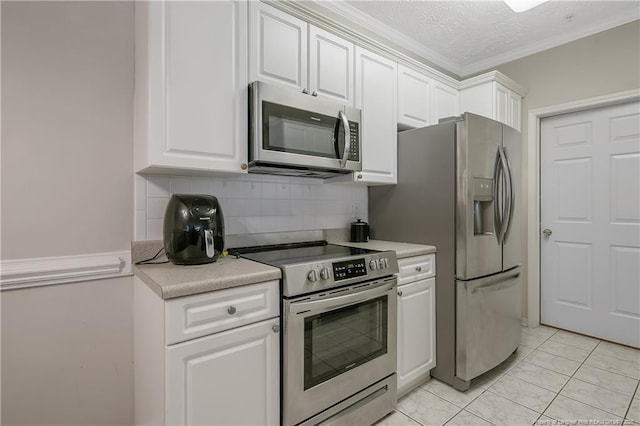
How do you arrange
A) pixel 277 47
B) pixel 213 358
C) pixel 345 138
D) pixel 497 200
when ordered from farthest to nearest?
pixel 497 200 < pixel 345 138 < pixel 277 47 < pixel 213 358

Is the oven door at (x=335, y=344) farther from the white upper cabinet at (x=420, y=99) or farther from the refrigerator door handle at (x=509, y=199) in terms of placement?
the white upper cabinet at (x=420, y=99)

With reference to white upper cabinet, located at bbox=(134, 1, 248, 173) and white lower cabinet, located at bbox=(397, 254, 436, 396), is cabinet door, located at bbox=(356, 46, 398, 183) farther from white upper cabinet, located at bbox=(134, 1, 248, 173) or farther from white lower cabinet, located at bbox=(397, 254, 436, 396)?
white upper cabinet, located at bbox=(134, 1, 248, 173)

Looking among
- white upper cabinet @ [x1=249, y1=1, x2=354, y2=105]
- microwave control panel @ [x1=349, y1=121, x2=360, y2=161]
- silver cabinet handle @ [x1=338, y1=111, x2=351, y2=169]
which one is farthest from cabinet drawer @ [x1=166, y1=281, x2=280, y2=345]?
white upper cabinet @ [x1=249, y1=1, x2=354, y2=105]

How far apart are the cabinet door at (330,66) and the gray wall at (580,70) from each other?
6.77 ft

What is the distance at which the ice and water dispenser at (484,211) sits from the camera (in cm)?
213

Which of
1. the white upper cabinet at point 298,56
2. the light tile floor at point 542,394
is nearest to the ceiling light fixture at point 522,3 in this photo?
the white upper cabinet at point 298,56

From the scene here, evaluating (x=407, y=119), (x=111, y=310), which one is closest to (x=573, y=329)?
(x=407, y=119)

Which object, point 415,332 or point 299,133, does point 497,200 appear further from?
point 299,133

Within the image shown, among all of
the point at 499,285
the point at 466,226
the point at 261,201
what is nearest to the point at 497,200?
the point at 466,226

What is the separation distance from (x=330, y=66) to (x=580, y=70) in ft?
7.74

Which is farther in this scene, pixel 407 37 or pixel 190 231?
pixel 407 37

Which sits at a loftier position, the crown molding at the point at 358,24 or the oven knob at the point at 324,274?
the crown molding at the point at 358,24

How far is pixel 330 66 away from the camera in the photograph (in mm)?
2025

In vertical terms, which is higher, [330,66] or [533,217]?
[330,66]
